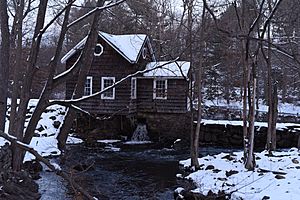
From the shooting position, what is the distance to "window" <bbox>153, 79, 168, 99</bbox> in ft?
76.8

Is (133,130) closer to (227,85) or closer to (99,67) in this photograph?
(99,67)

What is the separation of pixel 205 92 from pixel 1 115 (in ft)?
87.0

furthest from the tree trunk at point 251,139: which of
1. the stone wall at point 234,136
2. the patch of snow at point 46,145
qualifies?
the stone wall at point 234,136

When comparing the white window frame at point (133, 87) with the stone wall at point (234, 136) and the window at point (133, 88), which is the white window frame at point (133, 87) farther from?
the stone wall at point (234, 136)

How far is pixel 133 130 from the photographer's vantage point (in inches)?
932

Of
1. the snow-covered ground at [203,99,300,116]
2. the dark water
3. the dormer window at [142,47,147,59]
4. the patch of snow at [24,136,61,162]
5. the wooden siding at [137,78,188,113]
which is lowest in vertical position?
the dark water

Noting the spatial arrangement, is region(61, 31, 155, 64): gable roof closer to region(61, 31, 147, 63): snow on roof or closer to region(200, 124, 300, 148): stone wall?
region(61, 31, 147, 63): snow on roof

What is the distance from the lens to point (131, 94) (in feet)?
77.4

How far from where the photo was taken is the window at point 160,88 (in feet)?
76.8

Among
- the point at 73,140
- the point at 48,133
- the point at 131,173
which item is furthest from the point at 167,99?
the point at 131,173

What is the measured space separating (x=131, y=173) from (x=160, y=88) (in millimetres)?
9958

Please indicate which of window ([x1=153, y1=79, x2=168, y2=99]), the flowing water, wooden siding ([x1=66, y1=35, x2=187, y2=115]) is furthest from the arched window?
the flowing water

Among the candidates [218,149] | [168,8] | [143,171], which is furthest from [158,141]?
[168,8]

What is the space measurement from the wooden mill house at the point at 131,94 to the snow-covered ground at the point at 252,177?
29.3ft
